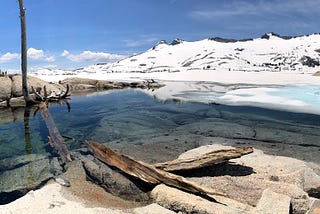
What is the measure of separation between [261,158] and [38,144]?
9624mm

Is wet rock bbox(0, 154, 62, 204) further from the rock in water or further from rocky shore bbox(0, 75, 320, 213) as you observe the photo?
the rock in water

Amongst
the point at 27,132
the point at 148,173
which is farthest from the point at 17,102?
the point at 148,173

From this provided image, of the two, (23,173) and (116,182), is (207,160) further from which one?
(23,173)

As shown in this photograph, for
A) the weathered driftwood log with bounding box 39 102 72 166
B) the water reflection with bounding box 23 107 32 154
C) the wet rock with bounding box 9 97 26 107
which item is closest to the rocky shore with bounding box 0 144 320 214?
the weathered driftwood log with bounding box 39 102 72 166

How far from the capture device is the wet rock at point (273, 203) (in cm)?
675

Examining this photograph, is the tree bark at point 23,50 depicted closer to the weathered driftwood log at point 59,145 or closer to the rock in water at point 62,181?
the weathered driftwood log at point 59,145

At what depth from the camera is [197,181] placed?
28.1 ft

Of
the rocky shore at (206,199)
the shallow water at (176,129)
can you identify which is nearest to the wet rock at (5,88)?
the shallow water at (176,129)

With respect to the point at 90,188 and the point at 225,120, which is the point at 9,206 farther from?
the point at 225,120

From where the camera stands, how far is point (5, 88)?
29938mm

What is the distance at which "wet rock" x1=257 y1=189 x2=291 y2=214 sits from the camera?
22.1ft

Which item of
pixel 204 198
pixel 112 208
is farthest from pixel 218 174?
pixel 112 208

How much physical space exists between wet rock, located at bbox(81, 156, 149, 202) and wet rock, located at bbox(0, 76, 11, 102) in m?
22.3

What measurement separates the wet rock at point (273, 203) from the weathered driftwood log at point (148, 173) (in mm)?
1096
